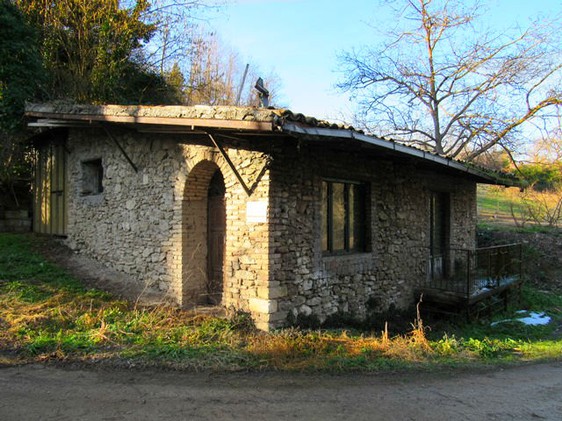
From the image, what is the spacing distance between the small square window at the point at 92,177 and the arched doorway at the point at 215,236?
377 cm

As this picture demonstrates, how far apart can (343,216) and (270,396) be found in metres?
4.47

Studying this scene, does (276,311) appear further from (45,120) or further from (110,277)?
(45,120)

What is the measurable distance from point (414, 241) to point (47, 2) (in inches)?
486

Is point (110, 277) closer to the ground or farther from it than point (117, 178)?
closer to the ground

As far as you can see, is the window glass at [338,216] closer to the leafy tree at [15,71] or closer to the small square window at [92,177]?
the small square window at [92,177]

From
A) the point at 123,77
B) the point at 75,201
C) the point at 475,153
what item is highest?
the point at 123,77

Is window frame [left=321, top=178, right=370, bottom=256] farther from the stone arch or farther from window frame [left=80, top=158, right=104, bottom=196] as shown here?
window frame [left=80, top=158, right=104, bottom=196]

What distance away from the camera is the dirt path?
13.4 feet

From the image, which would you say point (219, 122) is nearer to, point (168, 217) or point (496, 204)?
point (168, 217)

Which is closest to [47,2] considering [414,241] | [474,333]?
[414,241]

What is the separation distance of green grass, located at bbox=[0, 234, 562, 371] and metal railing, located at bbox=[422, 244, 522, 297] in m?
2.56

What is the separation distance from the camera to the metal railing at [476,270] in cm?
990

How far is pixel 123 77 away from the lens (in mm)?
13992

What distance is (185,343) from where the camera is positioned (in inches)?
233
